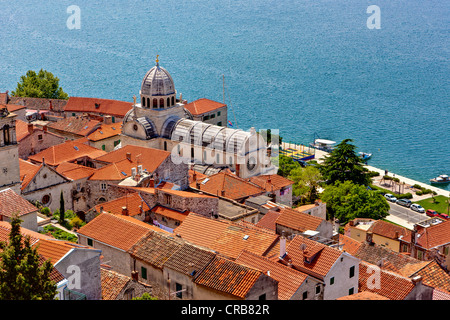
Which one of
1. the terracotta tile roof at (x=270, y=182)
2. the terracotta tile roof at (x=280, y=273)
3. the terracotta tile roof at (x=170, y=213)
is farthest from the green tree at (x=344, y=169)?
the terracotta tile roof at (x=280, y=273)

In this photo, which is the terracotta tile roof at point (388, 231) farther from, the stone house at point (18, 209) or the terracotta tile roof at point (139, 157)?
the stone house at point (18, 209)

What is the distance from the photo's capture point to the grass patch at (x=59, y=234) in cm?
3679

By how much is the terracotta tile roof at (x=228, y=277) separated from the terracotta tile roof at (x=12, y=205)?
477 inches

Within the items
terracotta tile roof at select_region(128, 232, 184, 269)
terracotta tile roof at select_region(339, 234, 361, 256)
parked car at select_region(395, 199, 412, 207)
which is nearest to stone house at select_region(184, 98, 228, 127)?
parked car at select_region(395, 199, 412, 207)

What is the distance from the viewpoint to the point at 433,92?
152375 mm

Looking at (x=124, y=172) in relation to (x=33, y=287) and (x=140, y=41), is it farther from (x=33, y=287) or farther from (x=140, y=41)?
(x=140, y=41)

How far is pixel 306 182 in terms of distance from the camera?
67.9 m

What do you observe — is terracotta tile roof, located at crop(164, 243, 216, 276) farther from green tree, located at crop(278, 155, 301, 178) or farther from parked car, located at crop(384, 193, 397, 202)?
parked car, located at crop(384, 193, 397, 202)

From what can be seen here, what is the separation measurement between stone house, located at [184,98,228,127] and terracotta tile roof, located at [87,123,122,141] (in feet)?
28.9

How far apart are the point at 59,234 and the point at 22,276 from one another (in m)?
18.6

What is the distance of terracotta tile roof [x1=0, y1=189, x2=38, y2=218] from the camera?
112ft

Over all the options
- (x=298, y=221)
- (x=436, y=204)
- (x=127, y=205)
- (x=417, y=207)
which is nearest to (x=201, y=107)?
(x=417, y=207)

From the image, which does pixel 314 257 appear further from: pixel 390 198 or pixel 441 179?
pixel 441 179

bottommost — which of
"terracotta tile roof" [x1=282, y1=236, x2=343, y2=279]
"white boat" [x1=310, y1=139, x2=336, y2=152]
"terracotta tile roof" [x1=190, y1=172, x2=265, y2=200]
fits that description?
"white boat" [x1=310, y1=139, x2=336, y2=152]
